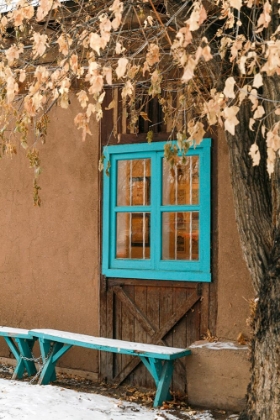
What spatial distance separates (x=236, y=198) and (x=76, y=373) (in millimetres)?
3538

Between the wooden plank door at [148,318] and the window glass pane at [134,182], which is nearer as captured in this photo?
the wooden plank door at [148,318]

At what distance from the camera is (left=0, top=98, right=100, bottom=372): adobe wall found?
7.75 metres

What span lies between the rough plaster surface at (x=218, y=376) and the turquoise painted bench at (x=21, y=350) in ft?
6.54

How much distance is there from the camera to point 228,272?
22.2 feet

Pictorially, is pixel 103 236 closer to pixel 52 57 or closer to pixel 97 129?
pixel 97 129

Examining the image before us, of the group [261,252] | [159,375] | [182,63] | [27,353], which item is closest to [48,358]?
[27,353]

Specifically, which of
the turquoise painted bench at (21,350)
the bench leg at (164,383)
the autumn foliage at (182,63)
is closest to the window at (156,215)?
the autumn foliage at (182,63)

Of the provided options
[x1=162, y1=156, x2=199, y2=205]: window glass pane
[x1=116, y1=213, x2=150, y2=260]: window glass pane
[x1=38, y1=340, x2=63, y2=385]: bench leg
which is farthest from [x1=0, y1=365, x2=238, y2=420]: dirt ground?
[x1=162, y1=156, x2=199, y2=205]: window glass pane

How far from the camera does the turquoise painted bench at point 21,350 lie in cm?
749

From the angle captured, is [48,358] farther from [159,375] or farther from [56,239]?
[56,239]

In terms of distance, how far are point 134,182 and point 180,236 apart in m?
0.86

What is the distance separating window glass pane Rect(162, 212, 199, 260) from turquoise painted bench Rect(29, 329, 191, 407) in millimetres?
1029

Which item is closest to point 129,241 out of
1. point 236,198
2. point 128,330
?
point 128,330

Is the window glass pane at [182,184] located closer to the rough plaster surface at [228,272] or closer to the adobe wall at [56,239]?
the rough plaster surface at [228,272]
